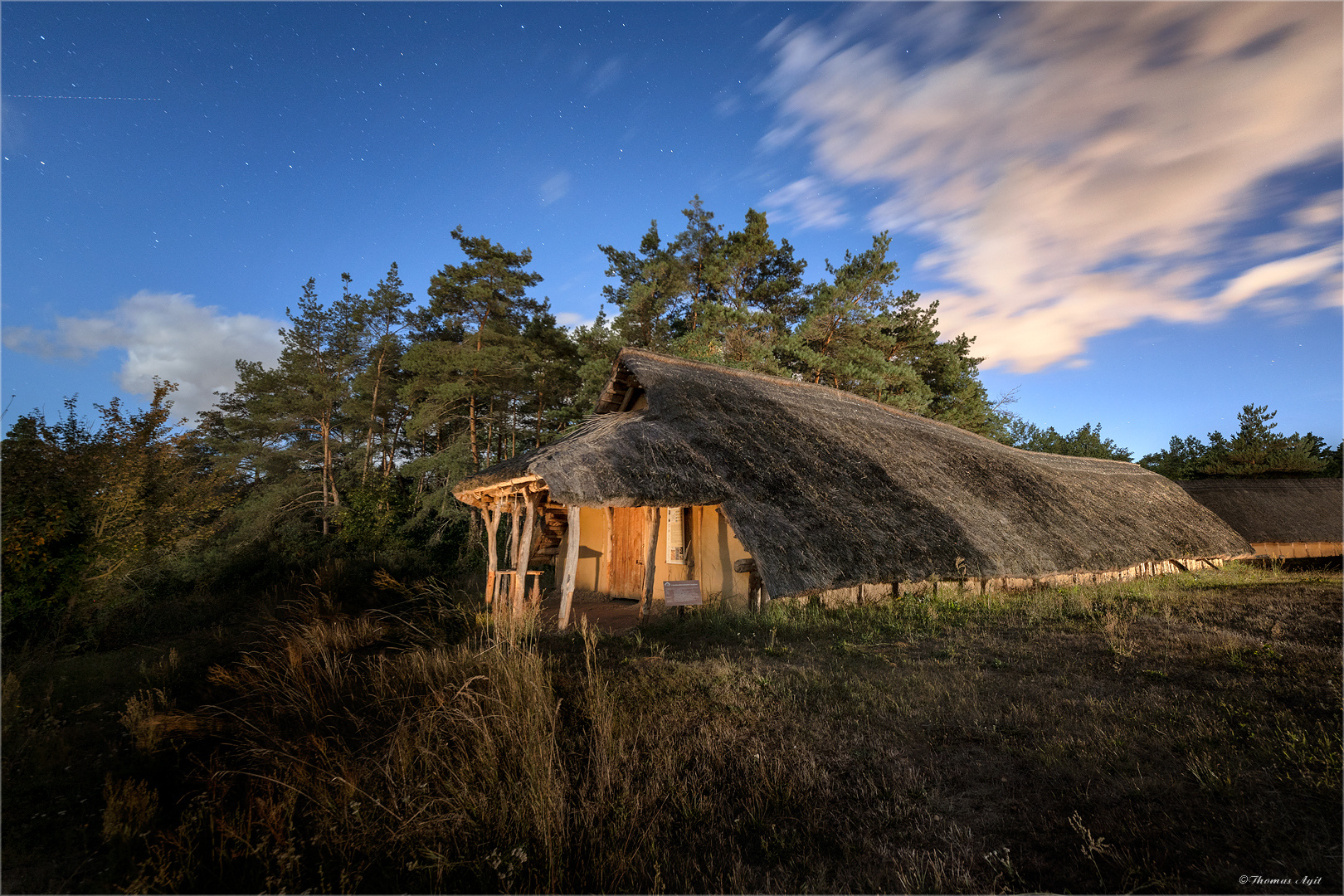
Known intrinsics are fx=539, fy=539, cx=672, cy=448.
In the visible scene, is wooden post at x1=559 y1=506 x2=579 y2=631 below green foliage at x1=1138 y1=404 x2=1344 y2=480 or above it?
below

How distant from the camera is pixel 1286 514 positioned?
1762 centimetres

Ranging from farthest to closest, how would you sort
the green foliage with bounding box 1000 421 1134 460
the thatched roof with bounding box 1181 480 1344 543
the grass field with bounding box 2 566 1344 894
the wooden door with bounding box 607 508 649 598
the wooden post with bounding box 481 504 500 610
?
1. the green foliage with bounding box 1000 421 1134 460
2. the thatched roof with bounding box 1181 480 1344 543
3. the wooden door with bounding box 607 508 649 598
4. the wooden post with bounding box 481 504 500 610
5. the grass field with bounding box 2 566 1344 894

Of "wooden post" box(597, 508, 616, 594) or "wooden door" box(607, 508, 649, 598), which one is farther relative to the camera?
"wooden post" box(597, 508, 616, 594)

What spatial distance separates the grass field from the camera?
2.77 m

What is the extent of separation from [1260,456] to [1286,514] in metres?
3.77

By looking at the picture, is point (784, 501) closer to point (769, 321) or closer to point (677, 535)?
point (677, 535)

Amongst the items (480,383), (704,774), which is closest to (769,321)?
(480,383)

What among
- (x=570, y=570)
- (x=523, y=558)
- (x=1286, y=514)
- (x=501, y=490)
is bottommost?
(x=570, y=570)

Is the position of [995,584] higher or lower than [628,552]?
lower

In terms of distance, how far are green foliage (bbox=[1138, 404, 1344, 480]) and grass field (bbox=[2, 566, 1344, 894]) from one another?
20022 mm

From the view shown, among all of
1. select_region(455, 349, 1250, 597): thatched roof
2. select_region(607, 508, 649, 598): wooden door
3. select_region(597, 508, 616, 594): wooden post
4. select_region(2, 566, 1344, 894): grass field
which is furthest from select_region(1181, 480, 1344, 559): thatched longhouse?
select_region(597, 508, 616, 594): wooden post

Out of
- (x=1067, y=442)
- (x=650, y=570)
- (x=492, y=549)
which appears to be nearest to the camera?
(x=650, y=570)

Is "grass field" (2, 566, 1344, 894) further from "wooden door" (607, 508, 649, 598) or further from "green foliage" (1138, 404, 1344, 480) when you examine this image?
"green foliage" (1138, 404, 1344, 480)

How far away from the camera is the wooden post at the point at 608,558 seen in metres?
11.8
